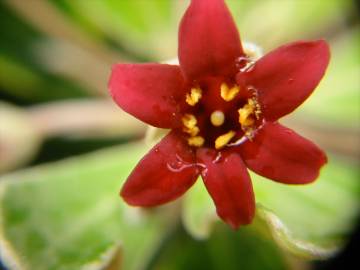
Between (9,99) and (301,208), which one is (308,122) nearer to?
(301,208)

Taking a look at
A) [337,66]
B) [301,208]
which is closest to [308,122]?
[337,66]

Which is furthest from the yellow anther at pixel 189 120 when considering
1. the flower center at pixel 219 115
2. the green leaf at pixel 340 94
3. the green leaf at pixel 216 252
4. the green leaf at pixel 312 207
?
the green leaf at pixel 340 94

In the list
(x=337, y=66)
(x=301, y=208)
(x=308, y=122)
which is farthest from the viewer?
(x=337, y=66)

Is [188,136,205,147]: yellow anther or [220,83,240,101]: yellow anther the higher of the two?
[220,83,240,101]: yellow anther

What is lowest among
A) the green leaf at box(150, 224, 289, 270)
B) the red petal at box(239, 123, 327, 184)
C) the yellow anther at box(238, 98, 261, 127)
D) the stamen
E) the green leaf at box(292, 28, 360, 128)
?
the green leaf at box(150, 224, 289, 270)

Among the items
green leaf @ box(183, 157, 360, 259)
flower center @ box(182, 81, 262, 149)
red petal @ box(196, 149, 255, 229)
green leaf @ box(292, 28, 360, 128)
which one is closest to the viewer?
red petal @ box(196, 149, 255, 229)

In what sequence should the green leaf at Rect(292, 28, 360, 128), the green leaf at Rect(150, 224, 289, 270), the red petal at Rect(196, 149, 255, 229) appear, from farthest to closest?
the green leaf at Rect(292, 28, 360, 128) → the green leaf at Rect(150, 224, 289, 270) → the red petal at Rect(196, 149, 255, 229)

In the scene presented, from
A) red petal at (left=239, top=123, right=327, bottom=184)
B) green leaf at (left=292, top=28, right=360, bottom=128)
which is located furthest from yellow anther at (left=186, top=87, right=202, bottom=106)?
green leaf at (left=292, top=28, right=360, bottom=128)

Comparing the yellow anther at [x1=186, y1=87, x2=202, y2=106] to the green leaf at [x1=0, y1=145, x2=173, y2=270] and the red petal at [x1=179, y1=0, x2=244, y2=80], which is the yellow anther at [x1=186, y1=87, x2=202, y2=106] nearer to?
the red petal at [x1=179, y1=0, x2=244, y2=80]
